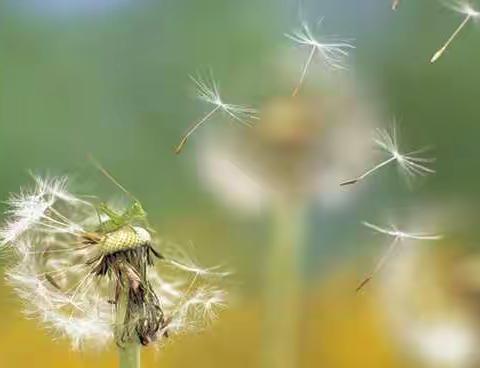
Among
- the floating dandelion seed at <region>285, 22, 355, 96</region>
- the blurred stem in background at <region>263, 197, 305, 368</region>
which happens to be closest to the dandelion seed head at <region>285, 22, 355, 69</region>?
the floating dandelion seed at <region>285, 22, 355, 96</region>

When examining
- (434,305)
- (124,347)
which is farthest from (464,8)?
(124,347)

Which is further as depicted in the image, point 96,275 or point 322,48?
point 322,48

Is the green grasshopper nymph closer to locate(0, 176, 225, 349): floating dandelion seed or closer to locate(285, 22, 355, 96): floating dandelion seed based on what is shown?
locate(0, 176, 225, 349): floating dandelion seed

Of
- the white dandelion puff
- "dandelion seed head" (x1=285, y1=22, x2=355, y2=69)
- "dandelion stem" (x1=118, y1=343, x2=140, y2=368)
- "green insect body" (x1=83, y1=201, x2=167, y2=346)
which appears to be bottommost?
"dandelion stem" (x1=118, y1=343, x2=140, y2=368)

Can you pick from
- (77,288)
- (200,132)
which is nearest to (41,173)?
(200,132)

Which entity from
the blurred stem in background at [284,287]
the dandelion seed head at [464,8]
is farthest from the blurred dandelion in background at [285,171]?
the dandelion seed head at [464,8]

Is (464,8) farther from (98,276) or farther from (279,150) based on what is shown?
(98,276)
